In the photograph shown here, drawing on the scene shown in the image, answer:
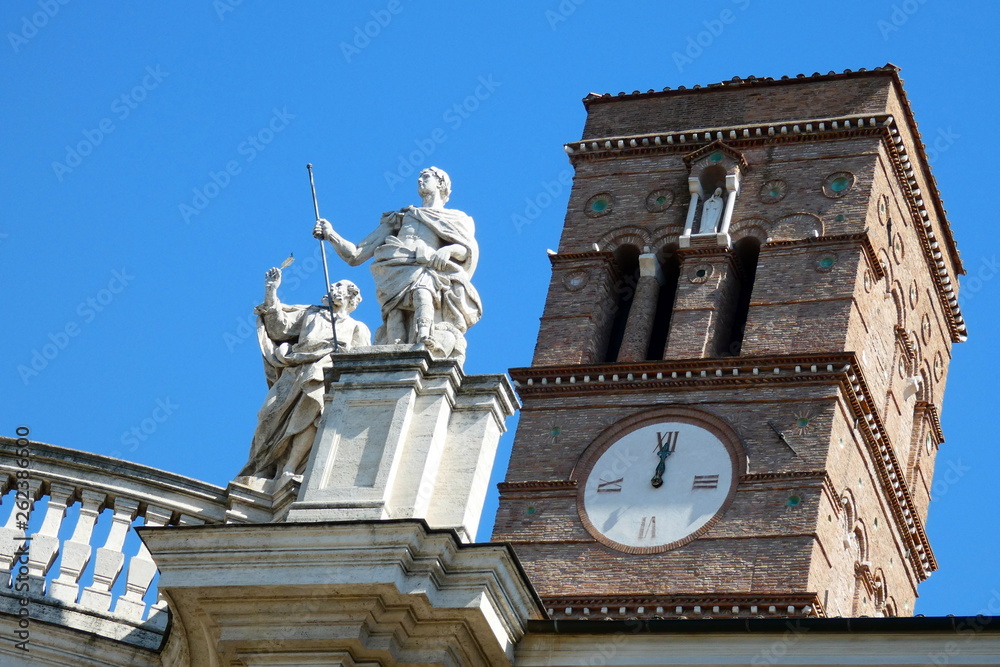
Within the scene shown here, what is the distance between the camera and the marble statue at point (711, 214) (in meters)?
34.9

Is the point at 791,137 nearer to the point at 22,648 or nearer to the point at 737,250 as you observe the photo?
the point at 737,250

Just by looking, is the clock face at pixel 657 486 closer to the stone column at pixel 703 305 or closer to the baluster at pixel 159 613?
the stone column at pixel 703 305

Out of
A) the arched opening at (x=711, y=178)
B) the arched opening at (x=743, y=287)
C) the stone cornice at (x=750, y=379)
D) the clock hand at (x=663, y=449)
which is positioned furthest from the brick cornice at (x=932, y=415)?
the clock hand at (x=663, y=449)

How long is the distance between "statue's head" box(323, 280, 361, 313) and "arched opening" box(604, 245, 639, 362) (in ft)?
65.6

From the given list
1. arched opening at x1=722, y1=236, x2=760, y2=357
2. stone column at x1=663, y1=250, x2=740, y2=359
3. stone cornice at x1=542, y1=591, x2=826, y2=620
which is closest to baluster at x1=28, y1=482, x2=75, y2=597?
stone cornice at x1=542, y1=591, x2=826, y2=620

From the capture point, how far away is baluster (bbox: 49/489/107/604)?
44.4 ft

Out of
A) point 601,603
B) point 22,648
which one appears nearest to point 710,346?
point 601,603

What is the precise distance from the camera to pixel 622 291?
35.9m

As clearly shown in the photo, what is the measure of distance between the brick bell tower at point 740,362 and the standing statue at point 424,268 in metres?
15.1

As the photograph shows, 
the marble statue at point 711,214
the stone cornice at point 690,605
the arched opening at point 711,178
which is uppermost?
the arched opening at point 711,178

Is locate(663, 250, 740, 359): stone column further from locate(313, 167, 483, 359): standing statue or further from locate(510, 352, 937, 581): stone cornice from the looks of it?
locate(313, 167, 483, 359): standing statue

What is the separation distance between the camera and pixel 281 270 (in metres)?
15.2

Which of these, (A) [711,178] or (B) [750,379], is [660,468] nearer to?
(B) [750,379]

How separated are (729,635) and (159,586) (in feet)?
10.4
